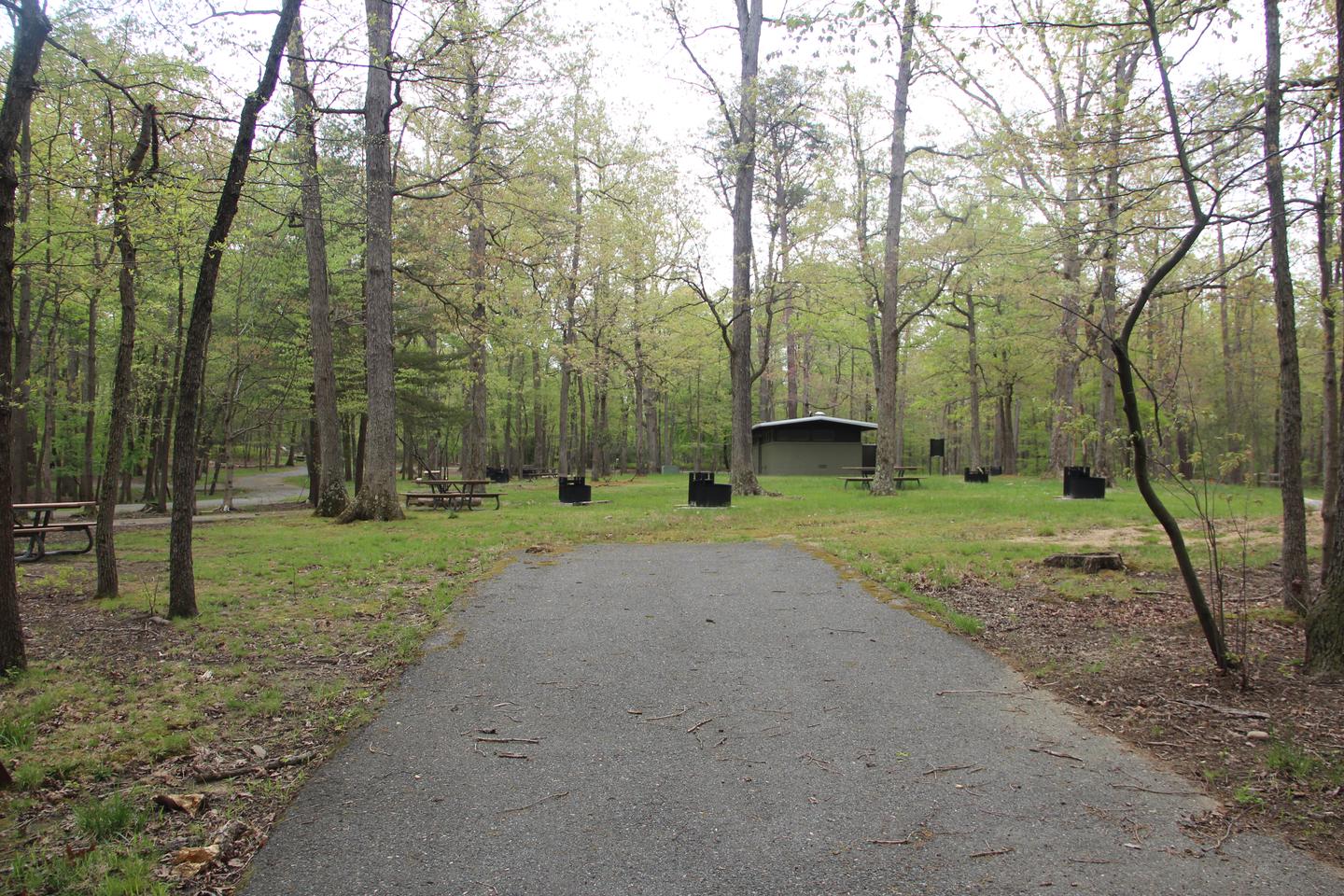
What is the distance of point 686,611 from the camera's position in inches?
231

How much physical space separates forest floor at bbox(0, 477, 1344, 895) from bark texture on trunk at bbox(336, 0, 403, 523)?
2885mm

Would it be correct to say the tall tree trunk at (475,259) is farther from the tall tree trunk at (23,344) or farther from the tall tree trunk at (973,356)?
the tall tree trunk at (973,356)

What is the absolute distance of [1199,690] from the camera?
3.88m

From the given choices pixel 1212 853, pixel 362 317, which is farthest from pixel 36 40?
pixel 362 317

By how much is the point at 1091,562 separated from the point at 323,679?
7.08 metres

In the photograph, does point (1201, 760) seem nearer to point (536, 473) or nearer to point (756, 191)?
point (756, 191)

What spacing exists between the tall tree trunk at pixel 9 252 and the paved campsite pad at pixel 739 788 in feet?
7.18

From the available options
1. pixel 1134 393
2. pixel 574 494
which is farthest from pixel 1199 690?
pixel 574 494

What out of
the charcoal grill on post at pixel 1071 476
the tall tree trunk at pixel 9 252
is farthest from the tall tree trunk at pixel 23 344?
the charcoal grill on post at pixel 1071 476

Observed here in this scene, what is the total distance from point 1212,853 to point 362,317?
52.8 feet

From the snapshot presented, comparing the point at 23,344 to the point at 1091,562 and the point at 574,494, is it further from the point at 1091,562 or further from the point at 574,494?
the point at 1091,562

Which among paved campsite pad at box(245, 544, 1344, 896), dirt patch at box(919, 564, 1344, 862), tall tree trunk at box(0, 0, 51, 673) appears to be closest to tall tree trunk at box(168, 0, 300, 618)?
tall tree trunk at box(0, 0, 51, 673)

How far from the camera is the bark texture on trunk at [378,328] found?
1187 centimetres

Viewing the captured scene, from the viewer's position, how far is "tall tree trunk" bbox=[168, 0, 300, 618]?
500 centimetres
